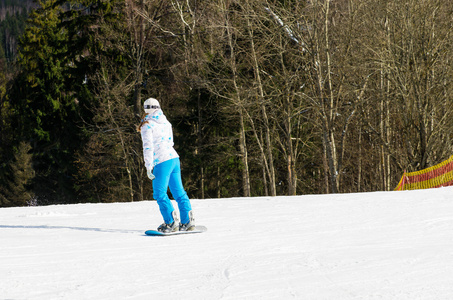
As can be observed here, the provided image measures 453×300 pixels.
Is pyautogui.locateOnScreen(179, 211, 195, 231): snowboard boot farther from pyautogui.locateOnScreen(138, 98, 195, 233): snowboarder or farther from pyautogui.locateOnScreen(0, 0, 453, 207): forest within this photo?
pyautogui.locateOnScreen(0, 0, 453, 207): forest

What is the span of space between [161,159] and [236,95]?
17.8m

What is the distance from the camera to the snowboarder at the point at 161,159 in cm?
676

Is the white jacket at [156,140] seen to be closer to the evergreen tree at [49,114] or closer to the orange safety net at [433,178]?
the orange safety net at [433,178]

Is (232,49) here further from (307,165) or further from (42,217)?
(42,217)

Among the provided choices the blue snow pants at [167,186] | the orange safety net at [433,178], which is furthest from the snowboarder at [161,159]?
the orange safety net at [433,178]

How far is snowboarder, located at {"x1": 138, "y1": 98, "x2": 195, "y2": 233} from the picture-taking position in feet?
22.2

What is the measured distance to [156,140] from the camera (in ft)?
22.5

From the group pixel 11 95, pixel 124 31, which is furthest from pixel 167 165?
pixel 11 95

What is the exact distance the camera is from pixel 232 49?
2475 centimetres

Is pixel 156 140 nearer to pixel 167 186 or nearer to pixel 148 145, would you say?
pixel 148 145

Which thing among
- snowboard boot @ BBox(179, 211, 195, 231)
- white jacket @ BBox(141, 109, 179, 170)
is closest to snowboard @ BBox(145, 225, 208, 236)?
snowboard boot @ BBox(179, 211, 195, 231)

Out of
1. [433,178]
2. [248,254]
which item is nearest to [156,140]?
[248,254]

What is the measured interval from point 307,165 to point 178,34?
10.1 m

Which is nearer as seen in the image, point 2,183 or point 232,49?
point 232,49
